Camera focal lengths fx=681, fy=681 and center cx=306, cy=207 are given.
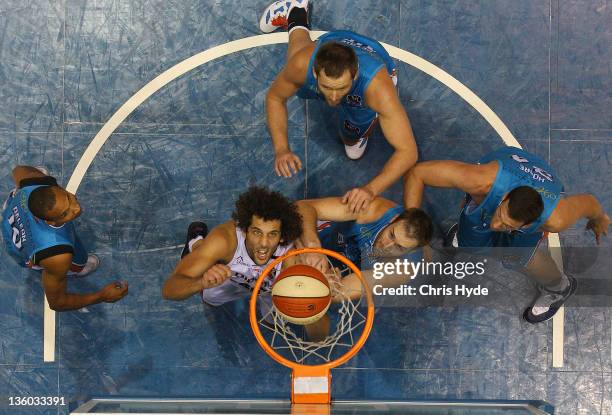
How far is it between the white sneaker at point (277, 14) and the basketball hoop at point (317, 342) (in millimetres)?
2007

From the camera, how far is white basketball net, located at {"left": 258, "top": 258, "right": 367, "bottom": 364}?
15.9 feet

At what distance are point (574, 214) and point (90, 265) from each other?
3.61m

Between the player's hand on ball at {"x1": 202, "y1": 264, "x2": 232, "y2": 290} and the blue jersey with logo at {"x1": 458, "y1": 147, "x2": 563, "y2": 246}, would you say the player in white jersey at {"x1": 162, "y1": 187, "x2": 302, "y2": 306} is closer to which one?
the player's hand on ball at {"x1": 202, "y1": 264, "x2": 232, "y2": 290}

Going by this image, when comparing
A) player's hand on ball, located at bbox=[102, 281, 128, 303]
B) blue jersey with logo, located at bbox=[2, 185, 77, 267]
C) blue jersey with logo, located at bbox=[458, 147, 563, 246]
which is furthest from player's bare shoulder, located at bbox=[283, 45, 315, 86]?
player's hand on ball, located at bbox=[102, 281, 128, 303]

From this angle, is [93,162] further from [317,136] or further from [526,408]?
[526,408]

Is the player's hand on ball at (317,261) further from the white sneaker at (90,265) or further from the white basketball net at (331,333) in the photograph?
the white sneaker at (90,265)

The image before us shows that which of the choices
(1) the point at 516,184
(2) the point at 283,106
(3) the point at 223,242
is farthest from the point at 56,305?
(1) the point at 516,184

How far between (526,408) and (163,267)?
2.89 meters

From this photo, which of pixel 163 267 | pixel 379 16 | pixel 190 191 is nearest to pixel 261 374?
pixel 163 267

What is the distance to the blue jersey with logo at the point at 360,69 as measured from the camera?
460 cm

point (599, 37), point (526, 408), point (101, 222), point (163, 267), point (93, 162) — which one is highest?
point (599, 37)

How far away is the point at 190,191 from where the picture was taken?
5.47 metres

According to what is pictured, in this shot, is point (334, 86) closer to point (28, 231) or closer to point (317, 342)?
point (317, 342)

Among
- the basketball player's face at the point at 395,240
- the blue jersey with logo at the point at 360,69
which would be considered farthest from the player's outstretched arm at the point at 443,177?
the blue jersey with logo at the point at 360,69
